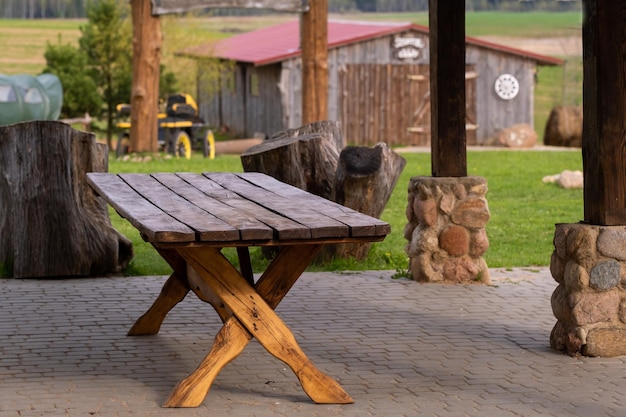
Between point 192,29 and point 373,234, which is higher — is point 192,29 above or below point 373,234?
above

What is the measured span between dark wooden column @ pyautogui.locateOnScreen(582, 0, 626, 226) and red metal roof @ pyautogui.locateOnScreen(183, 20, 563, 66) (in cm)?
2042

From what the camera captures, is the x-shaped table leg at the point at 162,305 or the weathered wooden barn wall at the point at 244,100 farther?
the weathered wooden barn wall at the point at 244,100

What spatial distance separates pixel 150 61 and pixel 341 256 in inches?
458

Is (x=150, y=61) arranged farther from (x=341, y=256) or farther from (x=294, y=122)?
(x=341, y=256)

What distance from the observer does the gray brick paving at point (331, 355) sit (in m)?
5.38

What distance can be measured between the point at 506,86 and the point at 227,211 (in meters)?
22.9

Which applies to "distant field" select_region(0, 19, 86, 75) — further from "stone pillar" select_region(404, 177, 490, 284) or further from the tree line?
"stone pillar" select_region(404, 177, 490, 284)

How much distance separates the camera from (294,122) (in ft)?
87.4

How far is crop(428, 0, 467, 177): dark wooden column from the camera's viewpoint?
26.8 feet

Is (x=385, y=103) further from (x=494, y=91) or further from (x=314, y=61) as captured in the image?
(x=314, y=61)

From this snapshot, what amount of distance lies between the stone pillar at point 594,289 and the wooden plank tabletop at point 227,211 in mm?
1378

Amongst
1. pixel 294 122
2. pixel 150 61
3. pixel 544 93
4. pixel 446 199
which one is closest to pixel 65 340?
pixel 446 199

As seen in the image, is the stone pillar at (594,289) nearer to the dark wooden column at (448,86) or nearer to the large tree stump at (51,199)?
the dark wooden column at (448,86)

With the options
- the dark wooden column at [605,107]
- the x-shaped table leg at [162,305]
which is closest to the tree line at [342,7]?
Answer: the x-shaped table leg at [162,305]
